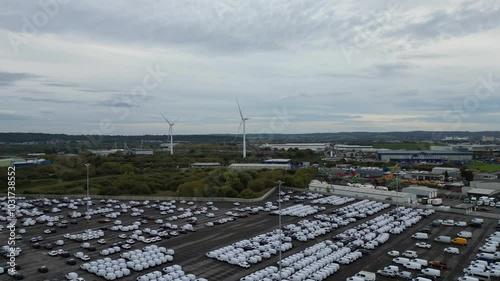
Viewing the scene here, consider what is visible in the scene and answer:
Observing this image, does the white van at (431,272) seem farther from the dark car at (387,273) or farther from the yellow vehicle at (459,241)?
the yellow vehicle at (459,241)

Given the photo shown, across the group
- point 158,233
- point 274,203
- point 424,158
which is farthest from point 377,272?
point 424,158

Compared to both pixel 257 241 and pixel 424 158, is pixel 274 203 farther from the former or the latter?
pixel 424 158

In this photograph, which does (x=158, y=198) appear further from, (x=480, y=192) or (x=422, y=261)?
(x=480, y=192)

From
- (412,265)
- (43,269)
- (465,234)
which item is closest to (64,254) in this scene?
(43,269)

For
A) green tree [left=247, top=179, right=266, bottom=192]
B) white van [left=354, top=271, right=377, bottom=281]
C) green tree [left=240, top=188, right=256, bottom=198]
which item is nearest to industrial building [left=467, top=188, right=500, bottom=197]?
green tree [left=247, top=179, right=266, bottom=192]

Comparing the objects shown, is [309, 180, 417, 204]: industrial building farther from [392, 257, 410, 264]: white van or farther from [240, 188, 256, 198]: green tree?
[392, 257, 410, 264]: white van

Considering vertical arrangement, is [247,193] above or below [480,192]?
above
